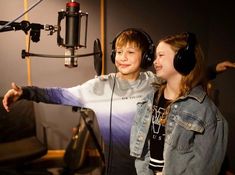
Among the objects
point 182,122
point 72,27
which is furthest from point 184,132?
point 72,27

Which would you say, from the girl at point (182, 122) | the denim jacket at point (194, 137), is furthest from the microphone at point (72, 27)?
the denim jacket at point (194, 137)

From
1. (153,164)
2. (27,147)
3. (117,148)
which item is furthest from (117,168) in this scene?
(27,147)

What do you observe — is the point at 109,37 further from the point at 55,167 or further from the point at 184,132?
the point at 184,132

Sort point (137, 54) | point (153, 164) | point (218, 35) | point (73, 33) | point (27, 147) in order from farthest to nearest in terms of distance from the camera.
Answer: point (218, 35) → point (27, 147) → point (137, 54) → point (153, 164) → point (73, 33)

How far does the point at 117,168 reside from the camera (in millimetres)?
1491

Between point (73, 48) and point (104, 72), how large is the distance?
1631 mm

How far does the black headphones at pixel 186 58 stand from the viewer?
1.12 metres

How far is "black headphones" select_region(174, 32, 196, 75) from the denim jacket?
0.12 metres

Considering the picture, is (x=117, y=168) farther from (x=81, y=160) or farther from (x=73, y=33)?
(x=81, y=160)

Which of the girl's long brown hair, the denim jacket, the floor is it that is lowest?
the floor

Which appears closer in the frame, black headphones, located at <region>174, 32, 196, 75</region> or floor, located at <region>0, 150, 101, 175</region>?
black headphones, located at <region>174, 32, 196, 75</region>

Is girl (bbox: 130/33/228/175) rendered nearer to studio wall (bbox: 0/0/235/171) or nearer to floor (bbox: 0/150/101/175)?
floor (bbox: 0/150/101/175)

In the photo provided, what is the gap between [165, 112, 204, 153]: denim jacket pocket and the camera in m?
1.13

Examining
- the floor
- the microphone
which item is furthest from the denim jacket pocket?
the floor
